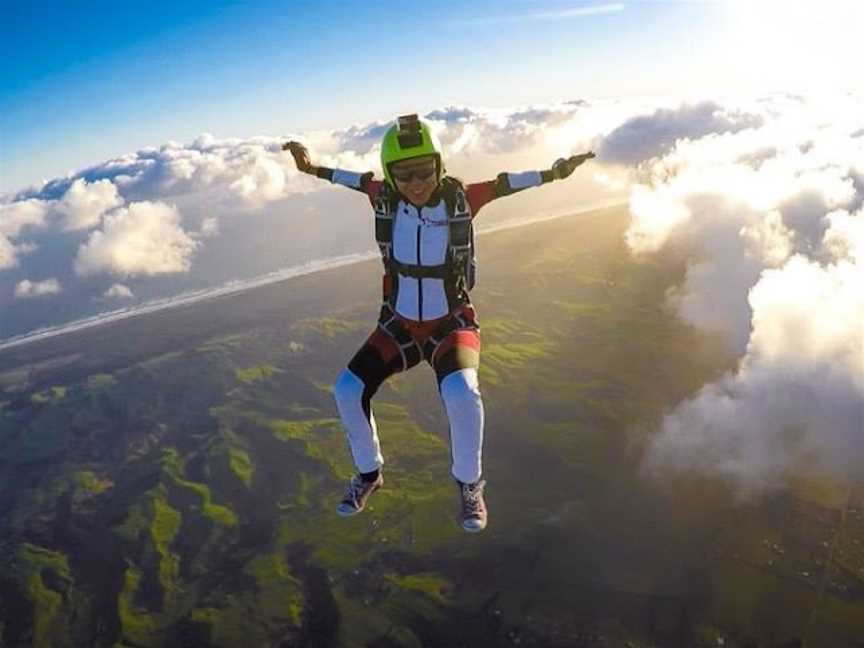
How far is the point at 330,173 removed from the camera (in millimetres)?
9344

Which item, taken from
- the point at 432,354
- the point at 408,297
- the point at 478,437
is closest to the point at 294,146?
the point at 408,297

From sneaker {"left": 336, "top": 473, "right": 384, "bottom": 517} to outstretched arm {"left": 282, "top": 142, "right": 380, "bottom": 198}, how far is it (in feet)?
12.7

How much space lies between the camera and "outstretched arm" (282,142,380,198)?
29.5ft

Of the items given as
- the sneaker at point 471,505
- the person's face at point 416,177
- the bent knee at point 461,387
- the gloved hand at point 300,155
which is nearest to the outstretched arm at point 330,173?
the gloved hand at point 300,155

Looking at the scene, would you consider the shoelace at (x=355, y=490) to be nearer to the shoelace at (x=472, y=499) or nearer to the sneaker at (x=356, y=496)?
the sneaker at (x=356, y=496)

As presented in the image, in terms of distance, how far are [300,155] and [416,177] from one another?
2.18 meters

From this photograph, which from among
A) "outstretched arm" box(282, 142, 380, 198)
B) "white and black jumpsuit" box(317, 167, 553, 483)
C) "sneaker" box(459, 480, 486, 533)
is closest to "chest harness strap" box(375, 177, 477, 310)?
"white and black jumpsuit" box(317, 167, 553, 483)

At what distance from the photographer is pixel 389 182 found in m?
8.35

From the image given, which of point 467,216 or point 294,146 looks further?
point 294,146

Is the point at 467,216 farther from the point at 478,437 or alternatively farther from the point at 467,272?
the point at 478,437

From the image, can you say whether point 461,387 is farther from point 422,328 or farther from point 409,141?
point 409,141

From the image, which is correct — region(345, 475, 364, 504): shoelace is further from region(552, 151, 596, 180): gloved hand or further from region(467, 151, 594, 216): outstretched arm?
region(552, 151, 596, 180): gloved hand

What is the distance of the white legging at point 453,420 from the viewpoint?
7.75 m

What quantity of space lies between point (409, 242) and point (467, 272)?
83 cm
